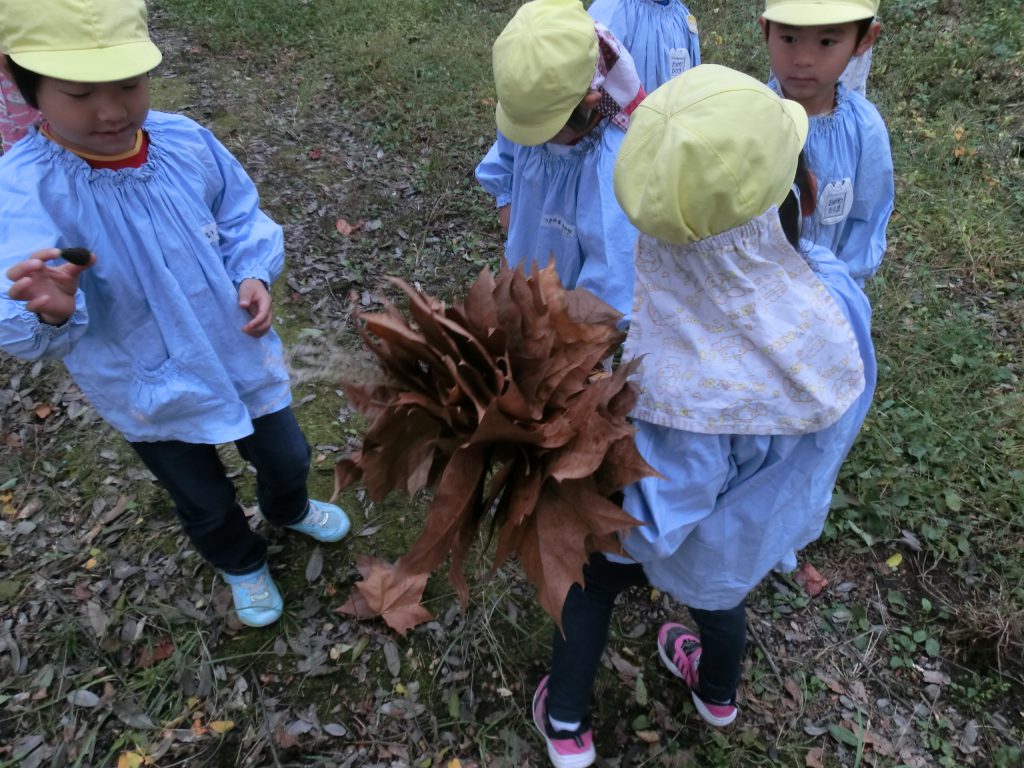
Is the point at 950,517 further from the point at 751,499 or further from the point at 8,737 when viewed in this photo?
the point at 8,737

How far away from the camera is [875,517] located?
2.86m

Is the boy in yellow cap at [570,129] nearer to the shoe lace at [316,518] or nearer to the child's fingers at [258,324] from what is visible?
the child's fingers at [258,324]

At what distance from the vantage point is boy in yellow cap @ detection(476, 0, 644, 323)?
6.73 ft

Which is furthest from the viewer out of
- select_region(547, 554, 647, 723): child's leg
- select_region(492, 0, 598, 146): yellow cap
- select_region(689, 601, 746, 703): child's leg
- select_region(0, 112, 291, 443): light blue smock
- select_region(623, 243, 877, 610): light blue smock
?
select_region(492, 0, 598, 146): yellow cap

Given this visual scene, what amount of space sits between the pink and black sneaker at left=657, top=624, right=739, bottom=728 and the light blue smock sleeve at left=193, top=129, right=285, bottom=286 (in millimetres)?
1931

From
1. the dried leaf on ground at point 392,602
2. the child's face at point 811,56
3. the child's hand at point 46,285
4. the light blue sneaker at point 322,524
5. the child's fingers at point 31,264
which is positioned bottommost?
the dried leaf on ground at point 392,602

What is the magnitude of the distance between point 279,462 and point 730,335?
175 cm

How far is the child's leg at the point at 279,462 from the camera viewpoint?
93.0 inches

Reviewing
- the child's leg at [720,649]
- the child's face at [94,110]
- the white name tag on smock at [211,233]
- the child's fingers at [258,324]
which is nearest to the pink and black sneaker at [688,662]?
the child's leg at [720,649]

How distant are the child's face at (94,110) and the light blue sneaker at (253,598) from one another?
1.60m

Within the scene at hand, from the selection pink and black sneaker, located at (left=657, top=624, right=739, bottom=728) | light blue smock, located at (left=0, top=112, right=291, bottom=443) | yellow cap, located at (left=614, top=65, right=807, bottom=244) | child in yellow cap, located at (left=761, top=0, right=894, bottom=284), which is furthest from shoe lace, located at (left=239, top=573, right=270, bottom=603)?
child in yellow cap, located at (left=761, top=0, right=894, bottom=284)

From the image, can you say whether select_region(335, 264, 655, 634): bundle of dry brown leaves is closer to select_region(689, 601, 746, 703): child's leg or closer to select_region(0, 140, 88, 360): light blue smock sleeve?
select_region(689, 601, 746, 703): child's leg

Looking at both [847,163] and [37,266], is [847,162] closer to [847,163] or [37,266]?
[847,163]

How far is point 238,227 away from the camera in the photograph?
→ 2.14 meters
